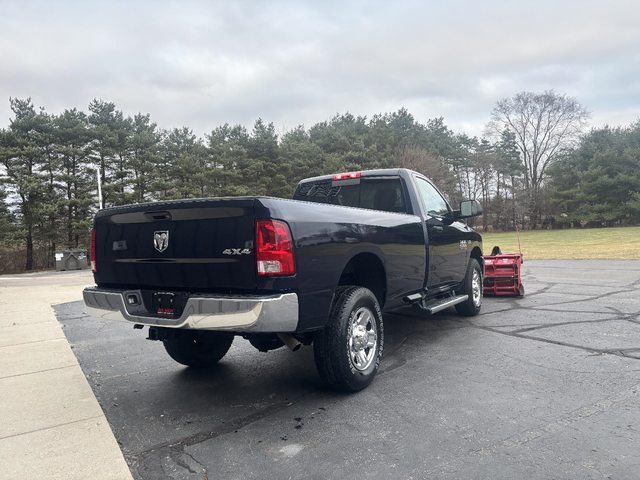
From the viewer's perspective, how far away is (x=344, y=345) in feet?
11.6

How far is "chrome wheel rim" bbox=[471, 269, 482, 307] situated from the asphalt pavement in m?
0.77

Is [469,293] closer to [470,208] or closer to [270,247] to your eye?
[470,208]

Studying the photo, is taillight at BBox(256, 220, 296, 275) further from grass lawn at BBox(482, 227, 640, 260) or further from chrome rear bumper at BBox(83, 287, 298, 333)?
grass lawn at BBox(482, 227, 640, 260)

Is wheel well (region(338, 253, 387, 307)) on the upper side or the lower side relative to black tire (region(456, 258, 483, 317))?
upper

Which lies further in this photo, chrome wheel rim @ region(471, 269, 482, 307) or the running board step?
Answer: chrome wheel rim @ region(471, 269, 482, 307)

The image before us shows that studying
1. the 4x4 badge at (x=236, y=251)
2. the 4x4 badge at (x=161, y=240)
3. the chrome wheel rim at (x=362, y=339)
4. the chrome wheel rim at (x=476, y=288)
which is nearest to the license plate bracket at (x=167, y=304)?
the 4x4 badge at (x=161, y=240)

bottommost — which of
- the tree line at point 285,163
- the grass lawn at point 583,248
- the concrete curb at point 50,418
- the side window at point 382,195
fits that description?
the grass lawn at point 583,248

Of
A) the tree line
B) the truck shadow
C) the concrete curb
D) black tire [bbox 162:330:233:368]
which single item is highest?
the tree line

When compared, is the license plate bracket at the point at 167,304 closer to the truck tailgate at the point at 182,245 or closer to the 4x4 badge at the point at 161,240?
the truck tailgate at the point at 182,245

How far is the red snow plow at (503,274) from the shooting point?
320 inches

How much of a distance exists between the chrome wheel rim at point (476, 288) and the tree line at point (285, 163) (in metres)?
29.5

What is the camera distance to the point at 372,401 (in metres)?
3.58

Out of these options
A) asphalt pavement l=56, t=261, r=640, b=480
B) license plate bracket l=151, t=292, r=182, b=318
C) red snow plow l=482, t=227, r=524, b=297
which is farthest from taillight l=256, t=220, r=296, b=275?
red snow plow l=482, t=227, r=524, b=297

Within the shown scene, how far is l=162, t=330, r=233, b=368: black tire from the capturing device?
4461 mm
